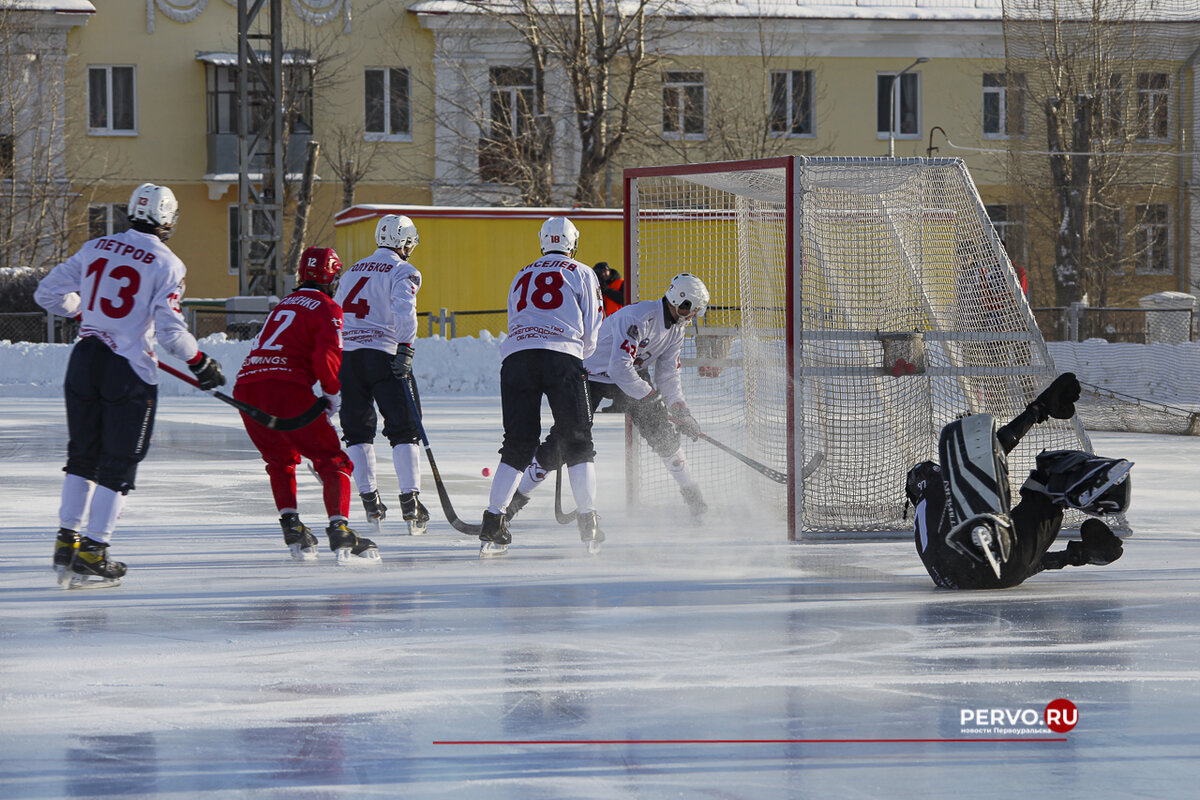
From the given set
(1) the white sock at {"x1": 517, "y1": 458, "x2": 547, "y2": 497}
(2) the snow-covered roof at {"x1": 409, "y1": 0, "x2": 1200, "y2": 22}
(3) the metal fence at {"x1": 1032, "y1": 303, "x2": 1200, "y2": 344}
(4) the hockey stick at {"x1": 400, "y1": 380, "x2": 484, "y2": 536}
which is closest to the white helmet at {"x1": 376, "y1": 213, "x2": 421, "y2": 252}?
(4) the hockey stick at {"x1": 400, "y1": 380, "x2": 484, "y2": 536}

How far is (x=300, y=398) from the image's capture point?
208 inches

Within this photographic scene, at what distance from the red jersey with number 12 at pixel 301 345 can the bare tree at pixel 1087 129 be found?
1747 cm

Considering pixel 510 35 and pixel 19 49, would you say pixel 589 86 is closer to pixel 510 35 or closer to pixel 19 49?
pixel 510 35

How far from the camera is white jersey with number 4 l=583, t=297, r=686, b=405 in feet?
20.0

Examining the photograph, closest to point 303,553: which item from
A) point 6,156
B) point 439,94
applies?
point 439,94

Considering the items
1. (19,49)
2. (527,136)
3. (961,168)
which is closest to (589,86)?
(527,136)

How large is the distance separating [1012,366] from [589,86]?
1731cm

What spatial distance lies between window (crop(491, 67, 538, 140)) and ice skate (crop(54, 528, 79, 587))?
19.5 meters

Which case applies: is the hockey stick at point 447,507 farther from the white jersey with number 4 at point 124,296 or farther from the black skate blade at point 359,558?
the white jersey with number 4 at point 124,296

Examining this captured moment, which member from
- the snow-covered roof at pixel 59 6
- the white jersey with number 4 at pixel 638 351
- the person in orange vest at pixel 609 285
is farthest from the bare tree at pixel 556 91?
the white jersey with number 4 at pixel 638 351

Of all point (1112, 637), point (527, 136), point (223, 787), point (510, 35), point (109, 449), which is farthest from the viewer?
point (510, 35)

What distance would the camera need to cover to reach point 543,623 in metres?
4.14

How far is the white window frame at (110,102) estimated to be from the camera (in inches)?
1016

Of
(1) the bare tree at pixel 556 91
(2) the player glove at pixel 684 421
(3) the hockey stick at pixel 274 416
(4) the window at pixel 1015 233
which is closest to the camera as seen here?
(3) the hockey stick at pixel 274 416
